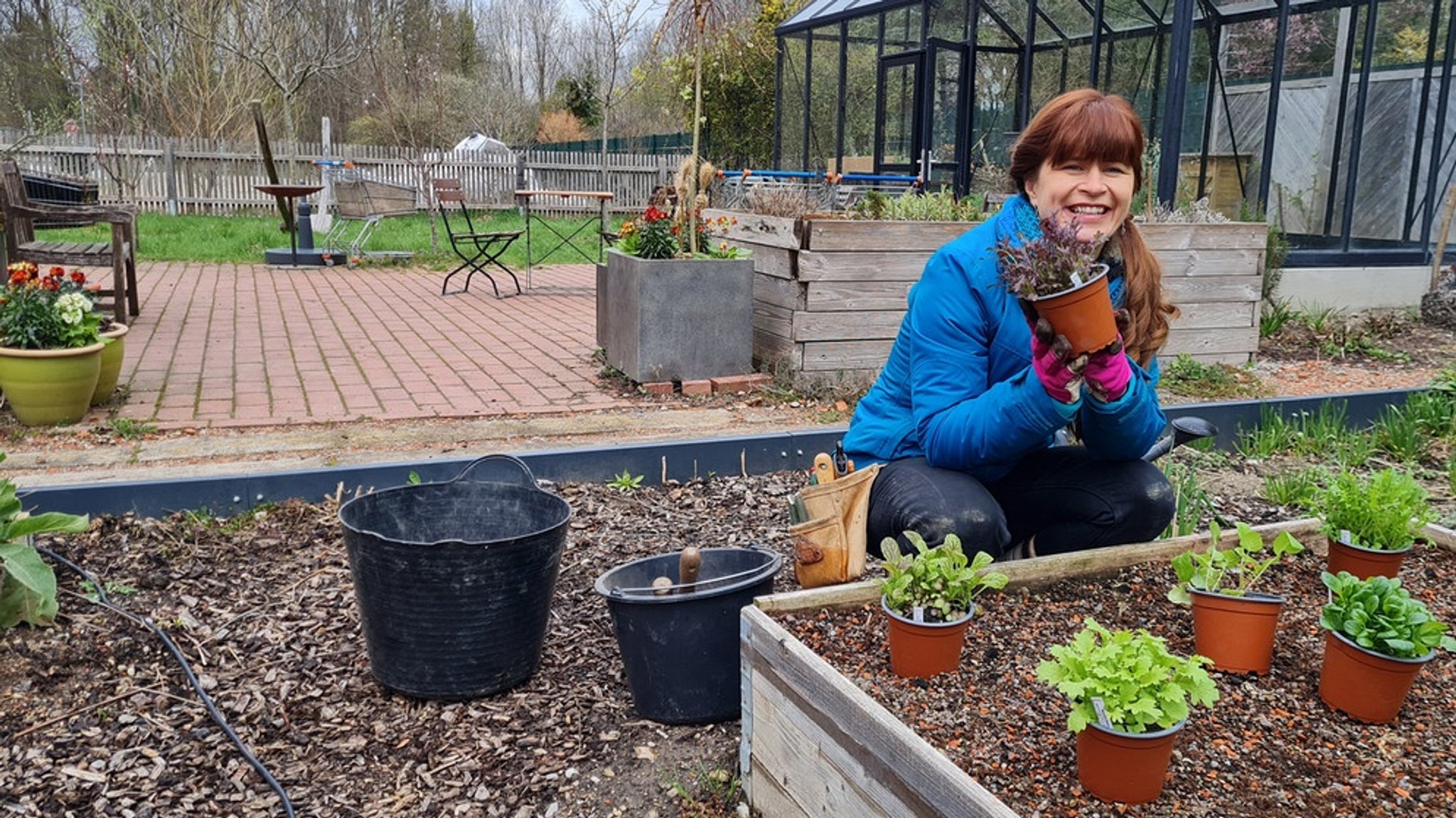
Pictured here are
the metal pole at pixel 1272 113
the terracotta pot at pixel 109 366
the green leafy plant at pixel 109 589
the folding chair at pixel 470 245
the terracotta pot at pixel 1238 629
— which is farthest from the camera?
the folding chair at pixel 470 245

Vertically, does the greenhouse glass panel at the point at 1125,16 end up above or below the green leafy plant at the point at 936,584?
above

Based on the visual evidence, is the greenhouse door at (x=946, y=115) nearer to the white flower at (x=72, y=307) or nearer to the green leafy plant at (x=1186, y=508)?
the green leafy plant at (x=1186, y=508)

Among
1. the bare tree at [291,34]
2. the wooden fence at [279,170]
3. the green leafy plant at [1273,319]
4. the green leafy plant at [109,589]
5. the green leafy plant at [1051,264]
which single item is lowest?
the green leafy plant at [109,589]

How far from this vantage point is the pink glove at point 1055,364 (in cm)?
184

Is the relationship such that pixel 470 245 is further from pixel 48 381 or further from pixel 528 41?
pixel 528 41

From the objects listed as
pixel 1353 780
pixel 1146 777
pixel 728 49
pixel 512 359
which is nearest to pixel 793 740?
pixel 1146 777

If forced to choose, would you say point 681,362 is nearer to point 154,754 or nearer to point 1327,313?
point 154,754

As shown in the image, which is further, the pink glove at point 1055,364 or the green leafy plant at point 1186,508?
the green leafy plant at point 1186,508

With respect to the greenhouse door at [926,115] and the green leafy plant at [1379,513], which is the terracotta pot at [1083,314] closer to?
the green leafy plant at [1379,513]

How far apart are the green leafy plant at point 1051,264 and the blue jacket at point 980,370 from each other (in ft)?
1.14

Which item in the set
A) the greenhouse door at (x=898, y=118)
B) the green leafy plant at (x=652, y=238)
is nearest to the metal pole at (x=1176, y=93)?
the green leafy plant at (x=652, y=238)

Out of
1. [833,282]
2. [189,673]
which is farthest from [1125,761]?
[833,282]

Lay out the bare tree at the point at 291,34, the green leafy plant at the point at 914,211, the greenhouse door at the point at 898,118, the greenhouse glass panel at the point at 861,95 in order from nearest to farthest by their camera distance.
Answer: the green leafy plant at the point at 914,211
the greenhouse door at the point at 898,118
the greenhouse glass panel at the point at 861,95
the bare tree at the point at 291,34

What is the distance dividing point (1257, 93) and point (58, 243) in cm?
886
